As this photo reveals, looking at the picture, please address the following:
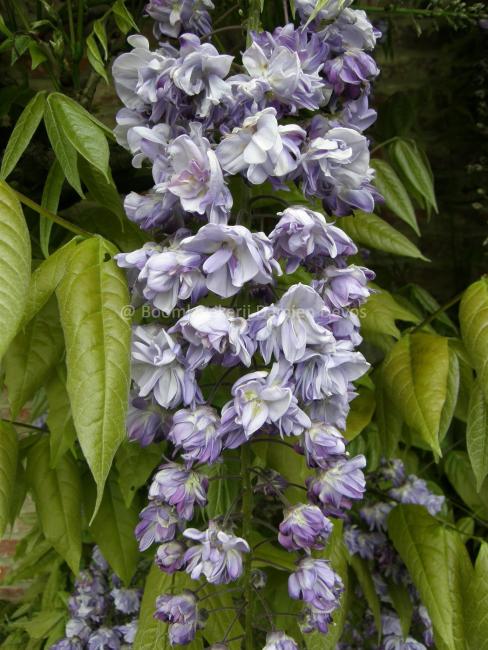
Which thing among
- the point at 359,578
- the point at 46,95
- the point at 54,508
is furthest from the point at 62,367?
the point at 359,578

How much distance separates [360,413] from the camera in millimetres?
935

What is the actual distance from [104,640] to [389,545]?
524 millimetres

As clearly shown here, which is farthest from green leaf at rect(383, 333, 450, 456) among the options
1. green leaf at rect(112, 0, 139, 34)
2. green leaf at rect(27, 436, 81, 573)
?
green leaf at rect(112, 0, 139, 34)

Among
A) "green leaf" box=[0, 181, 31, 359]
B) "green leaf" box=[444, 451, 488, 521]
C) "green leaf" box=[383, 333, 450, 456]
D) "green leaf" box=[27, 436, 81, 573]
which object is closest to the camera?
"green leaf" box=[0, 181, 31, 359]

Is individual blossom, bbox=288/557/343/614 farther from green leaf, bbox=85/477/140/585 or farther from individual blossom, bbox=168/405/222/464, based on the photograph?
green leaf, bbox=85/477/140/585

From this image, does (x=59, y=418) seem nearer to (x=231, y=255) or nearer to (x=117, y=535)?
(x=117, y=535)

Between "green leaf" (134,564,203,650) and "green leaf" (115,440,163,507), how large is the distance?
11 centimetres

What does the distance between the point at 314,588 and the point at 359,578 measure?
1.41ft

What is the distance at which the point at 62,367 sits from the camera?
81 cm

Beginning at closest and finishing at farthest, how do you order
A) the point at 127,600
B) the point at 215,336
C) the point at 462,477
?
the point at 215,336 → the point at 127,600 → the point at 462,477

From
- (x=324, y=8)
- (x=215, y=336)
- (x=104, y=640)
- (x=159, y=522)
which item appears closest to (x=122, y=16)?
(x=324, y=8)

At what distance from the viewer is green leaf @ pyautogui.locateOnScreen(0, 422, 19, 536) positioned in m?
0.72

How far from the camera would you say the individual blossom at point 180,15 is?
2.25 ft

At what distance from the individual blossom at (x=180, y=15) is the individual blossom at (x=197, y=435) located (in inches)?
16.5
